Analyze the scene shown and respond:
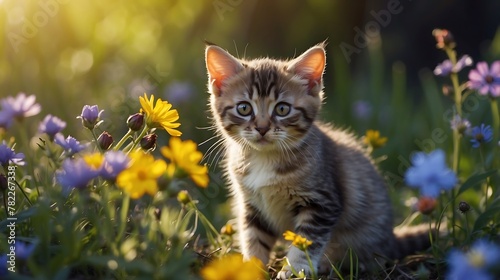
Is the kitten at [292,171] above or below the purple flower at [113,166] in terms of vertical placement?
below

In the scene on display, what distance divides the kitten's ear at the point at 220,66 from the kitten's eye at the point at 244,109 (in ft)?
0.62

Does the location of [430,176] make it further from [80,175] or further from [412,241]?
[412,241]

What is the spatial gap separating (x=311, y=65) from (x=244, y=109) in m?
0.35

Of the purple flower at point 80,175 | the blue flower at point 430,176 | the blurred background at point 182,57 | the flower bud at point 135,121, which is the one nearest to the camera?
the blue flower at point 430,176

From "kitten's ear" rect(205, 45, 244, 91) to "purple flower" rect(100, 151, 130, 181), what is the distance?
1.06 m

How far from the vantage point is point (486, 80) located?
8.42 feet

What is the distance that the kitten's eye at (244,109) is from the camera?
2.66 meters

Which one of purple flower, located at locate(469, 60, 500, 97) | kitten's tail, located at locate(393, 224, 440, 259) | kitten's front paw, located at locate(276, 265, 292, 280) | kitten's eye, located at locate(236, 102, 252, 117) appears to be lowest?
kitten's tail, located at locate(393, 224, 440, 259)

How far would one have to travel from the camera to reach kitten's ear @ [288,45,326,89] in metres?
2.69

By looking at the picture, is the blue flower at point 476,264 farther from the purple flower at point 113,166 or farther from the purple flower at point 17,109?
the purple flower at point 17,109

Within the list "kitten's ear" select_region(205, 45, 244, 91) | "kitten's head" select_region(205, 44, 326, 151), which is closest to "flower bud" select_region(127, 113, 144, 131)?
"kitten's head" select_region(205, 44, 326, 151)

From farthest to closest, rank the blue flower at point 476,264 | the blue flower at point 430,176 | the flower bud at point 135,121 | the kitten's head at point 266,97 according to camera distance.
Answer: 1. the kitten's head at point 266,97
2. the flower bud at point 135,121
3. the blue flower at point 430,176
4. the blue flower at point 476,264

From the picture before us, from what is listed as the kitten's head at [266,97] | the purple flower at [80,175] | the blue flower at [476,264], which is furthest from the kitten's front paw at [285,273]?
the blue flower at [476,264]

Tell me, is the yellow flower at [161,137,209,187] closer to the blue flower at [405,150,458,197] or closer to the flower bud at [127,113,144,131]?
the flower bud at [127,113,144,131]
